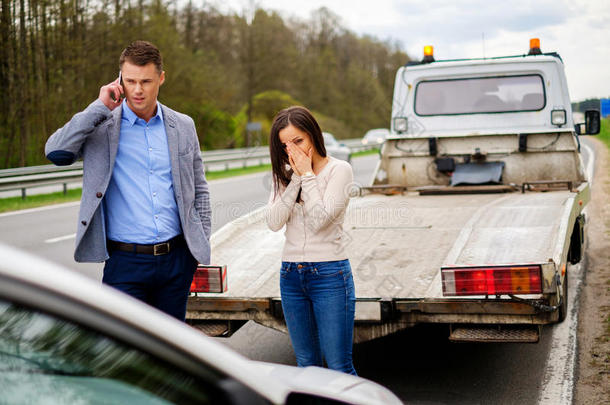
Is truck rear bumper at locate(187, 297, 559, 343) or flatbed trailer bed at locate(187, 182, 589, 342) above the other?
flatbed trailer bed at locate(187, 182, 589, 342)

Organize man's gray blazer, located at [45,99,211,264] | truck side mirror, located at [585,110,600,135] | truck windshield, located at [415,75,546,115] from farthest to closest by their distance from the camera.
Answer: truck windshield, located at [415,75,546,115], truck side mirror, located at [585,110,600,135], man's gray blazer, located at [45,99,211,264]

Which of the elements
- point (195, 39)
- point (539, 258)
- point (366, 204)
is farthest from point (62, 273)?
point (195, 39)

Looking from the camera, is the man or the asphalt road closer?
the man

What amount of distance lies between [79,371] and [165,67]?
30.5m

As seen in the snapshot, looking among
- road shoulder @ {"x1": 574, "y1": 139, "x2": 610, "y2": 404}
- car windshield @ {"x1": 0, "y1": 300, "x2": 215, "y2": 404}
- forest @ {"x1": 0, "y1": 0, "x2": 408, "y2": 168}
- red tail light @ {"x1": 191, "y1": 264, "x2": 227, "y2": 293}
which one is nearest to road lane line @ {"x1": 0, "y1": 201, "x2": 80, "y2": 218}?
forest @ {"x1": 0, "y1": 0, "x2": 408, "y2": 168}

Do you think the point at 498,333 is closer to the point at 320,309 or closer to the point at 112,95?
the point at 320,309

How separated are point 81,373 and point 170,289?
179 centimetres

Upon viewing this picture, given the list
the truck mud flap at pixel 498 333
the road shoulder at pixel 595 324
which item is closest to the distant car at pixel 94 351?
the truck mud flap at pixel 498 333

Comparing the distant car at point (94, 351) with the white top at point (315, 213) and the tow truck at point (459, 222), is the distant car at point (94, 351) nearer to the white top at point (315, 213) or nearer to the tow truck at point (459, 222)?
the white top at point (315, 213)

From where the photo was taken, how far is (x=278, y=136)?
350 cm

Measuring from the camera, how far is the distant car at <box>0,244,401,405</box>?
4.52 feet

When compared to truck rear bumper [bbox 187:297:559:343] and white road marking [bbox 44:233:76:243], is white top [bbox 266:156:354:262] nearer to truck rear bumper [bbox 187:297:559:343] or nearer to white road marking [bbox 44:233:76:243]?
truck rear bumper [bbox 187:297:559:343]

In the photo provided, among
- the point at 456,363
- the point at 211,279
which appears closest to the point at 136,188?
the point at 211,279

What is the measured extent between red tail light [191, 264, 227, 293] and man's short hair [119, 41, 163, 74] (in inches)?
62.4
